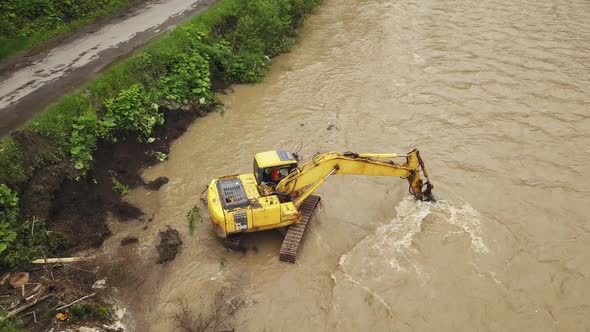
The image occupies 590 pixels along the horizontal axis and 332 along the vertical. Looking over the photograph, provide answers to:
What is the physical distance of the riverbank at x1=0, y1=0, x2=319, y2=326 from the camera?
10930 mm

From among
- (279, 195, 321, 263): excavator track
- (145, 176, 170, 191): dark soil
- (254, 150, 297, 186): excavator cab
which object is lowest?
(279, 195, 321, 263): excavator track

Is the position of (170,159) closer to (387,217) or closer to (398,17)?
(387,217)

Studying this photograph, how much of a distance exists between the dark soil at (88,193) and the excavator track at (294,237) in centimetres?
419

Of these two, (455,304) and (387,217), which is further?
(387,217)

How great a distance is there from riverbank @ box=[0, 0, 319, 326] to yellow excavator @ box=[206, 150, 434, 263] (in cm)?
270

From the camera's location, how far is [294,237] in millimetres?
10906

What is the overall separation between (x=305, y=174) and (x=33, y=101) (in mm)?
8426

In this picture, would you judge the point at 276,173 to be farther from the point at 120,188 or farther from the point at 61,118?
the point at 61,118

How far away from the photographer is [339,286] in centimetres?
1026

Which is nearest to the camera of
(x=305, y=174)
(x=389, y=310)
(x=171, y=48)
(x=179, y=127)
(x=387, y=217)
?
(x=389, y=310)

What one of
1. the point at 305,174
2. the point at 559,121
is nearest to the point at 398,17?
the point at 559,121

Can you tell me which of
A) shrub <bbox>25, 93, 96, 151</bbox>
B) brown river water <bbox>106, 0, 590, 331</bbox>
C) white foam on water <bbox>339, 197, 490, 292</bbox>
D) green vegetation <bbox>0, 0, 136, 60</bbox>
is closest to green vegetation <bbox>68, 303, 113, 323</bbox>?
brown river water <bbox>106, 0, 590, 331</bbox>

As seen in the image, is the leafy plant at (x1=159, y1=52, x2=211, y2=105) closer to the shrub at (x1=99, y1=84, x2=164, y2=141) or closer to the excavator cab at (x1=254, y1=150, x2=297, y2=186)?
the shrub at (x1=99, y1=84, x2=164, y2=141)

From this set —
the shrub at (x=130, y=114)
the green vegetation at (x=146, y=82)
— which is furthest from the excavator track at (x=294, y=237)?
the shrub at (x=130, y=114)
